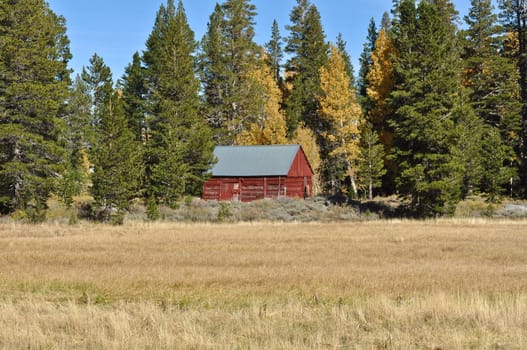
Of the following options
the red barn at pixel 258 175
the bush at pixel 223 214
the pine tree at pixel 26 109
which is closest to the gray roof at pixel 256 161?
the red barn at pixel 258 175

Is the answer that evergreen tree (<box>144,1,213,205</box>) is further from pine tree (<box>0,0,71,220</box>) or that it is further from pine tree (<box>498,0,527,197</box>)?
pine tree (<box>498,0,527,197</box>)

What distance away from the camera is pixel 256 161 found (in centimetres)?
4891

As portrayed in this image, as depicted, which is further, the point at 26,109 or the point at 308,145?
the point at 308,145

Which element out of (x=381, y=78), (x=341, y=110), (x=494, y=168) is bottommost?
(x=494, y=168)

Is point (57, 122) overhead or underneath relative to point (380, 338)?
overhead

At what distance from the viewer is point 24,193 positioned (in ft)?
117

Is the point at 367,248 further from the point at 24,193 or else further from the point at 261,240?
the point at 24,193

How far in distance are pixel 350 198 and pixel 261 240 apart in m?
21.3

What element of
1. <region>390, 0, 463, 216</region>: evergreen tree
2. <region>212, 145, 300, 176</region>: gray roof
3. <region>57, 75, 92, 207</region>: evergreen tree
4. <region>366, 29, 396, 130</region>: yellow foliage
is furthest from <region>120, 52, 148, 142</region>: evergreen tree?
<region>390, 0, 463, 216</region>: evergreen tree

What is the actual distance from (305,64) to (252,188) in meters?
21.4

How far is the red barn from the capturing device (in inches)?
1890

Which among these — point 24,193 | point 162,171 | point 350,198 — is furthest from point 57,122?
point 350,198

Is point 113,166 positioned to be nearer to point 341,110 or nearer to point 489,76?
point 341,110

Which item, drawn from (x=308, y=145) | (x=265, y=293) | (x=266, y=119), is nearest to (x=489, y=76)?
(x=308, y=145)
